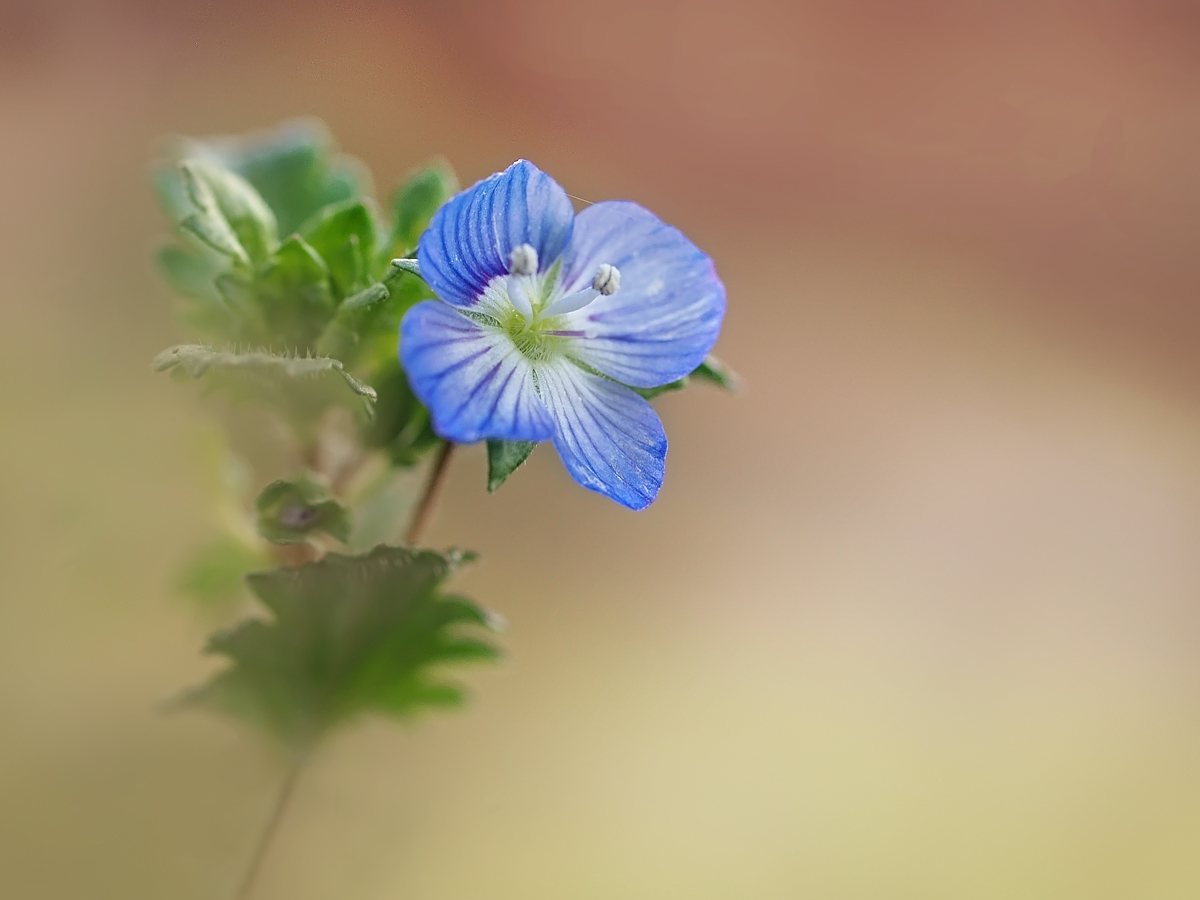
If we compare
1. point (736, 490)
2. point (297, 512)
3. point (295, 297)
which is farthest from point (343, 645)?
point (736, 490)

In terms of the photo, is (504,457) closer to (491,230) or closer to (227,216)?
(491,230)

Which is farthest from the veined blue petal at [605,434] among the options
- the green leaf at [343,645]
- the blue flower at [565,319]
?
the green leaf at [343,645]

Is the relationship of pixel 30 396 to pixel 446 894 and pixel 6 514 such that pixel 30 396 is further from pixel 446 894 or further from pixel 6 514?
pixel 446 894

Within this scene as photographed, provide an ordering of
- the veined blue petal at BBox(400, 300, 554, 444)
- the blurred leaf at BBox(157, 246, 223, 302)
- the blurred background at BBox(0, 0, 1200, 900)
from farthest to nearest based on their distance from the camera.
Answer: the blurred background at BBox(0, 0, 1200, 900), the blurred leaf at BBox(157, 246, 223, 302), the veined blue petal at BBox(400, 300, 554, 444)

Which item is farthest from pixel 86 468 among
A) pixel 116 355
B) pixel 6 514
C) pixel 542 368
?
pixel 542 368

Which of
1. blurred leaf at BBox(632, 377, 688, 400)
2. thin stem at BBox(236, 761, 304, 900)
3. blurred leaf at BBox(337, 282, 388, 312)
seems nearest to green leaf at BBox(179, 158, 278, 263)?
blurred leaf at BBox(337, 282, 388, 312)

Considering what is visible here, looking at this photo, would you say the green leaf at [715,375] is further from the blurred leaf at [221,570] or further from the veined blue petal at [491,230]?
the blurred leaf at [221,570]

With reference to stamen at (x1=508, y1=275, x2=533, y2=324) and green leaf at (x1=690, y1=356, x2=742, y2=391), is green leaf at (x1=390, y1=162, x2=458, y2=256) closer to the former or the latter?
stamen at (x1=508, y1=275, x2=533, y2=324)
